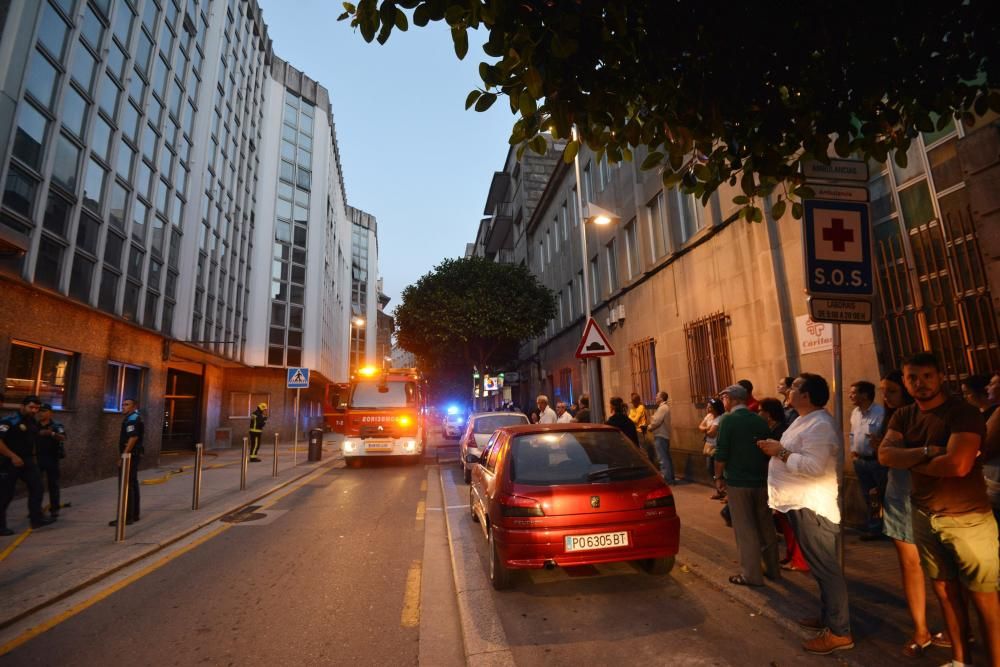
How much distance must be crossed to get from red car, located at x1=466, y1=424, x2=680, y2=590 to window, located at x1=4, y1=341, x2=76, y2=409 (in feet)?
35.5

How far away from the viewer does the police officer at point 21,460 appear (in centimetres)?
725

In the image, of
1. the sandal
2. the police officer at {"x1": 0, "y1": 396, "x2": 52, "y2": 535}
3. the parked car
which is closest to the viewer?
the sandal

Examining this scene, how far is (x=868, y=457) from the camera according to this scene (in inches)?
233

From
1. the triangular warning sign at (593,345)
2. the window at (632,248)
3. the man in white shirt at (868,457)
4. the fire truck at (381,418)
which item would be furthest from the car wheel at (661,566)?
the fire truck at (381,418)

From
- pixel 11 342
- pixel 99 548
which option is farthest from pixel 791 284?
pixel 11 342

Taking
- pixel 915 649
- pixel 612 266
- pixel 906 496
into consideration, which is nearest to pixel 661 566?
pixel 915 649

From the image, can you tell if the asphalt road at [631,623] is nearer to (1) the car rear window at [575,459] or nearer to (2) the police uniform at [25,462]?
(1) the car rear window at [575,459]

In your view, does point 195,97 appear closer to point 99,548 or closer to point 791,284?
point 99,548

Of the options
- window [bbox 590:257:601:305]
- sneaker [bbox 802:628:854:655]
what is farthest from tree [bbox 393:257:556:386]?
sneaker [bbox 802:628:854:655]

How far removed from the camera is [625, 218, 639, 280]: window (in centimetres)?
1518

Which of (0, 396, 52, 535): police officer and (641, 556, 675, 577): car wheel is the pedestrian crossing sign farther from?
(641, 556, 675, 577): car wheel

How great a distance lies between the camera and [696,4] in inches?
151

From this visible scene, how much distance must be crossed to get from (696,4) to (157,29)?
18.0m

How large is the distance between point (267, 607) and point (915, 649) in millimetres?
4883
